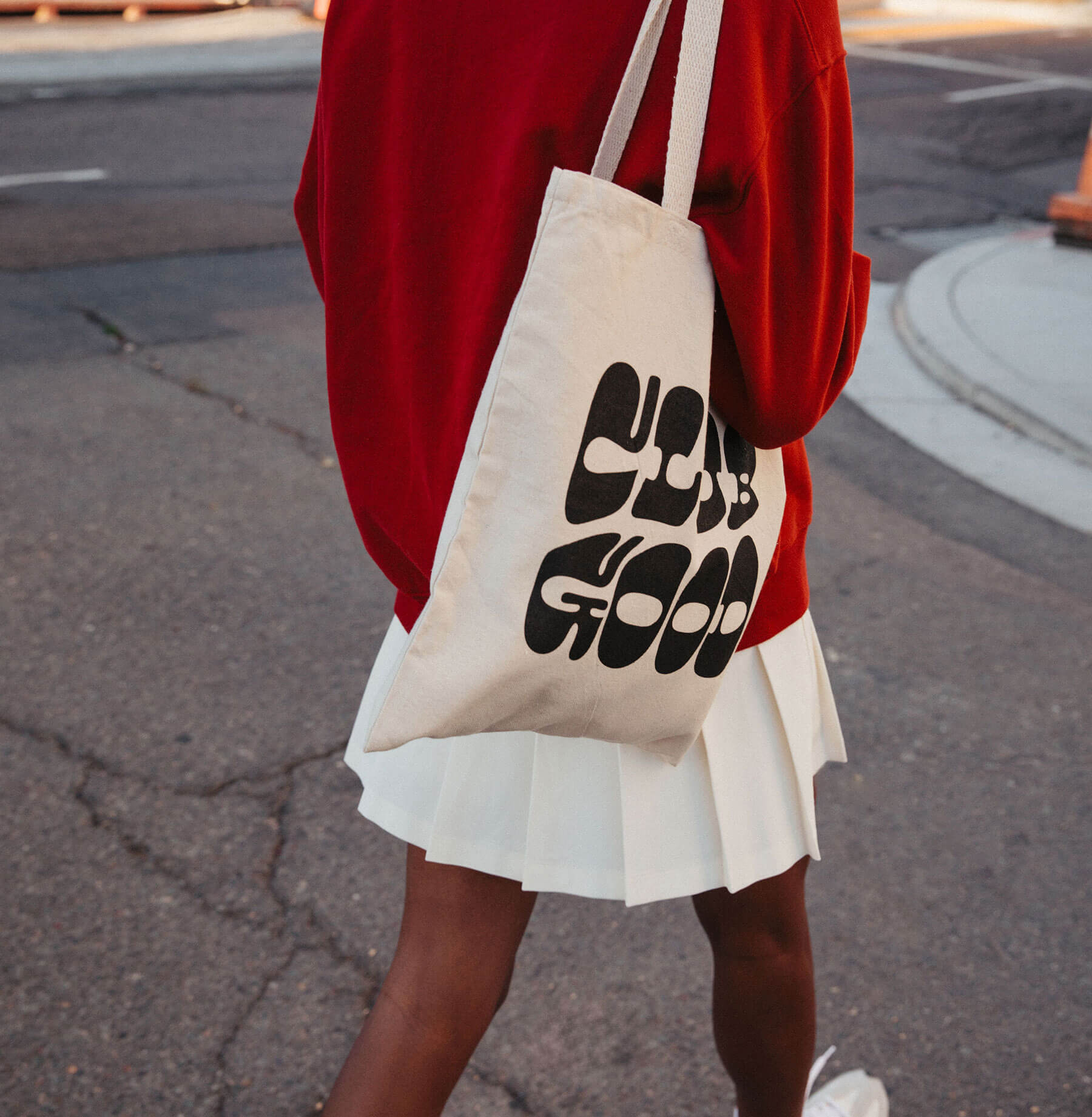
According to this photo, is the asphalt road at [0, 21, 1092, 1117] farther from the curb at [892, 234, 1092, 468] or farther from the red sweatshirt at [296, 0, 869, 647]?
the red sweatshirt at [296, 0, 869, 647]

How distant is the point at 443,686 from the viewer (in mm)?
1074

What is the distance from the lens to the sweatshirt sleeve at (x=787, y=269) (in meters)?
1.07

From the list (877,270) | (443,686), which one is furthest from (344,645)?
(877,270)

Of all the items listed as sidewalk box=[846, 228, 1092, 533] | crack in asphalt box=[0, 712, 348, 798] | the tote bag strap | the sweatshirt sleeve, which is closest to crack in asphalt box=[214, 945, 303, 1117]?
crack in asphalt box=[0, 712, 348, 798]

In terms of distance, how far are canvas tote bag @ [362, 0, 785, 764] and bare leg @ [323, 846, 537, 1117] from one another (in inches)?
12.6

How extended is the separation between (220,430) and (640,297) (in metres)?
3.88

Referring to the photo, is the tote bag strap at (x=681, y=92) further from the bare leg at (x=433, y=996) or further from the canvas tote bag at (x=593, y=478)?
the bare leg at (x=433, y=996)

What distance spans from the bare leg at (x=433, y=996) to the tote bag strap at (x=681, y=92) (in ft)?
2.53

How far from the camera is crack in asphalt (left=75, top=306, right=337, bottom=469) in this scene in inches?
181

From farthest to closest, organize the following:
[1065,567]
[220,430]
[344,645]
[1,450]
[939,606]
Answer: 1. [220,430]
2. [1,450]
3. [1065,567]
4. [939,606]
5. [344,645]

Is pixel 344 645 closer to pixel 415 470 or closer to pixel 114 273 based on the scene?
pixel 415 470

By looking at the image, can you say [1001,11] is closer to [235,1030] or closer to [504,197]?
[235,1030]

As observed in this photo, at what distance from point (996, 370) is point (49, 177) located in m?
6.80

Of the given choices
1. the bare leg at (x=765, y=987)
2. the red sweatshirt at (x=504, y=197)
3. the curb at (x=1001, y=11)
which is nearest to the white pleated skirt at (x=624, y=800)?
the bare leg at (x=765, y=987)
